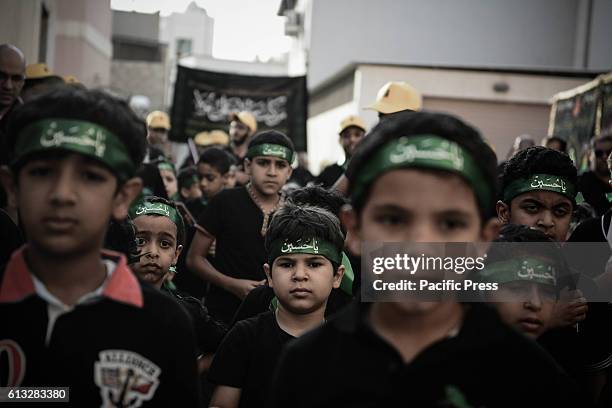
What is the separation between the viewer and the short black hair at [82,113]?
260 cm

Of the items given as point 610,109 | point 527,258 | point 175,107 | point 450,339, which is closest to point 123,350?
point 450,339

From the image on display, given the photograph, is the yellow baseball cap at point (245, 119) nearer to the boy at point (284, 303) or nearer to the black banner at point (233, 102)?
the black banner at point (233, 102)

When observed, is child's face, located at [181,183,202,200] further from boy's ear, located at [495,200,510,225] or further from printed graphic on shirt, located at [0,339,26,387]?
printed graphic on shirt, located at [0,339,26,387]

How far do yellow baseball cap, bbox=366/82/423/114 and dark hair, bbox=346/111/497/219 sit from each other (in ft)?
13.2

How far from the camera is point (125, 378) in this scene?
2529mm

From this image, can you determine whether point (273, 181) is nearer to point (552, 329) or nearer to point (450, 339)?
point (552, 329)

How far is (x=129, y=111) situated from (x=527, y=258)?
1.77 metres

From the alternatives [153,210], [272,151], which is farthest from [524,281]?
[272,151]

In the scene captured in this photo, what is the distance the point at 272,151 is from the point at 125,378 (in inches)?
185

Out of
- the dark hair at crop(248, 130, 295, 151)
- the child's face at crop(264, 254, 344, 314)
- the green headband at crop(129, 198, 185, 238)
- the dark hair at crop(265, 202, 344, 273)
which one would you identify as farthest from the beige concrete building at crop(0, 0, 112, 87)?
the child's face at crop(264, 254, 344, 314)

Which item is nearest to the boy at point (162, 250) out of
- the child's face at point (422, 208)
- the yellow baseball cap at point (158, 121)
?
the child's face at point (422, 208)

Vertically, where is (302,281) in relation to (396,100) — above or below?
below

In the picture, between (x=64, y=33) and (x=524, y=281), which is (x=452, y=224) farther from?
(x=64, y=33)

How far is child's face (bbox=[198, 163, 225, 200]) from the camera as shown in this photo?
911 centimetres
